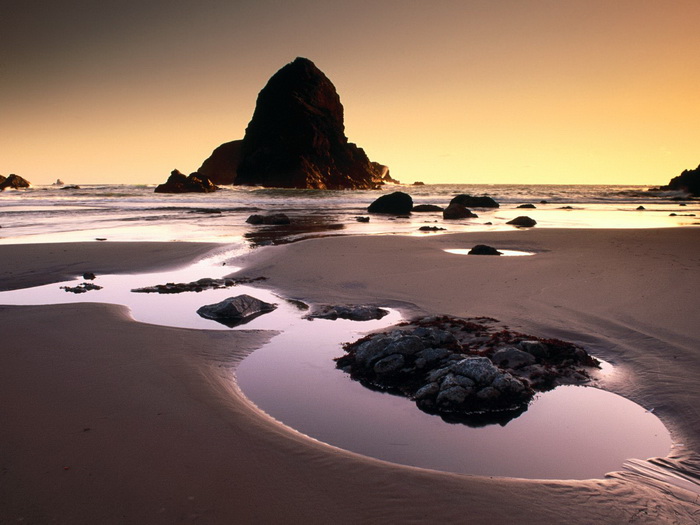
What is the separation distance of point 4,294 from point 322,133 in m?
Result: 114

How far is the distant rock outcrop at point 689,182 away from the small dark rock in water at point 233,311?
75.6 metres

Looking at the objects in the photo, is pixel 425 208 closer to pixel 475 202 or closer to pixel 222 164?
pixel 475 202

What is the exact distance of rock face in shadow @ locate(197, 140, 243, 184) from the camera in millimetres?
168250

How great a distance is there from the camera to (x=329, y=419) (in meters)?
4.05

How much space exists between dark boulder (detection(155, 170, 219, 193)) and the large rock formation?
31808 mm

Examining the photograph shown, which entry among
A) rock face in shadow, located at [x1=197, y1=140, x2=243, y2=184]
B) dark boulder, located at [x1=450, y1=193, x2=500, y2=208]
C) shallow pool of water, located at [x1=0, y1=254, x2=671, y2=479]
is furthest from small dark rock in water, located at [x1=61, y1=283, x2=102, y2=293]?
rock face in shadow, located at [x1=197, y1=140, x2=243, y2=184]

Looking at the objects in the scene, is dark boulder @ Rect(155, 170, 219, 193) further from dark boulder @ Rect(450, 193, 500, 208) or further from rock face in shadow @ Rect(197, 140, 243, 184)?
rock face in shadow @ Rect(197, 140, 243, 184)

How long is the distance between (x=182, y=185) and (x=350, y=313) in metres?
69.9

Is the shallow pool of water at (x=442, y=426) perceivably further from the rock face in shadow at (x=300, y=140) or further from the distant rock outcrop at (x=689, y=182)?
the rock face in shadow at (x=300, y=140)

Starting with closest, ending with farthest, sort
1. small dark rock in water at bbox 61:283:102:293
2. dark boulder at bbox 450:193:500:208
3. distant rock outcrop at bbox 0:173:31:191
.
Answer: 1. small dark rock in water at bbox 61:283:102:293
2. dark boulder at bbox 450:193:500:208
3. distant rock outcrop at bbox 0:173:31:191

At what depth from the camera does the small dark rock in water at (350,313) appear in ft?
23.3

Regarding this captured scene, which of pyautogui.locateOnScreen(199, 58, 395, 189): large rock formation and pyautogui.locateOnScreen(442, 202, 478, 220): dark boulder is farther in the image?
pyautogui.locateOnScreen(199, 58, 395, 189): large rock formation

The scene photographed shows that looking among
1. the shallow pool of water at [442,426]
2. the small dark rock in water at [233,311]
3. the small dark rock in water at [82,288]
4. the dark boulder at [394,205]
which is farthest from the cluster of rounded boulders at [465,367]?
the dark boulder at [394,205]

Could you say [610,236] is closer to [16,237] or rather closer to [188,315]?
[188,315]
